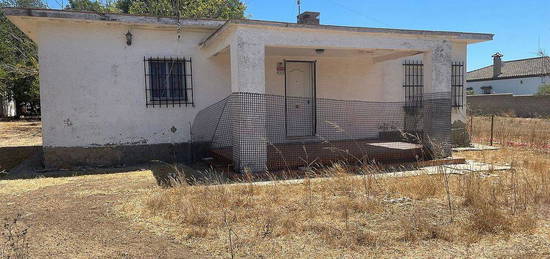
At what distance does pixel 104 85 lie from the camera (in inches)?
376

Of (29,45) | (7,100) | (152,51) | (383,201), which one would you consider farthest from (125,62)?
(7,100)

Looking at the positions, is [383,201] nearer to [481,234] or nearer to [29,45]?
[481,234]

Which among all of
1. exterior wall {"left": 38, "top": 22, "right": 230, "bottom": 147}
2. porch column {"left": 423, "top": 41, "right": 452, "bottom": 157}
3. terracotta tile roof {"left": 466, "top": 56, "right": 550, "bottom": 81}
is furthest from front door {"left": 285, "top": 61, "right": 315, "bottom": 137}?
terracotta tile roof {"left": 466, "top": 56, "right": 550, "bottom": 81}

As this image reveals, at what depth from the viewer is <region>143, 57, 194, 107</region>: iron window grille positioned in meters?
9.94

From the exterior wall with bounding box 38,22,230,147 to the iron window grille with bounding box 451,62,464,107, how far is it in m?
7.68

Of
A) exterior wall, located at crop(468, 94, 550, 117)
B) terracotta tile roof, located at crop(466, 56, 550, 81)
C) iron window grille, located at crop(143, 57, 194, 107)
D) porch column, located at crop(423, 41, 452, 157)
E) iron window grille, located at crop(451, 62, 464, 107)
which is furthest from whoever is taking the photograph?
terracotta tile roof, located at crop(466, 56, 550, 81)

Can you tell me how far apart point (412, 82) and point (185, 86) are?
693 cm

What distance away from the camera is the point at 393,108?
39.2ft

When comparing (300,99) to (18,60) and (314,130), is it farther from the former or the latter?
(18,60)

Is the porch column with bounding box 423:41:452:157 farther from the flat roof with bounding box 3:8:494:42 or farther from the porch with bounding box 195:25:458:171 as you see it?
the flat roof with bounding box 3:8:494:42

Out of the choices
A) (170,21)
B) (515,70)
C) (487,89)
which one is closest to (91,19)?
(170,21)

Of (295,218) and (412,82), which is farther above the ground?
(412,82)

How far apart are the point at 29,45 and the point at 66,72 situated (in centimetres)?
1615

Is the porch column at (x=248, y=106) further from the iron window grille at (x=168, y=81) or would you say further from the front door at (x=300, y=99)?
the front door at (x=300, y=99)
